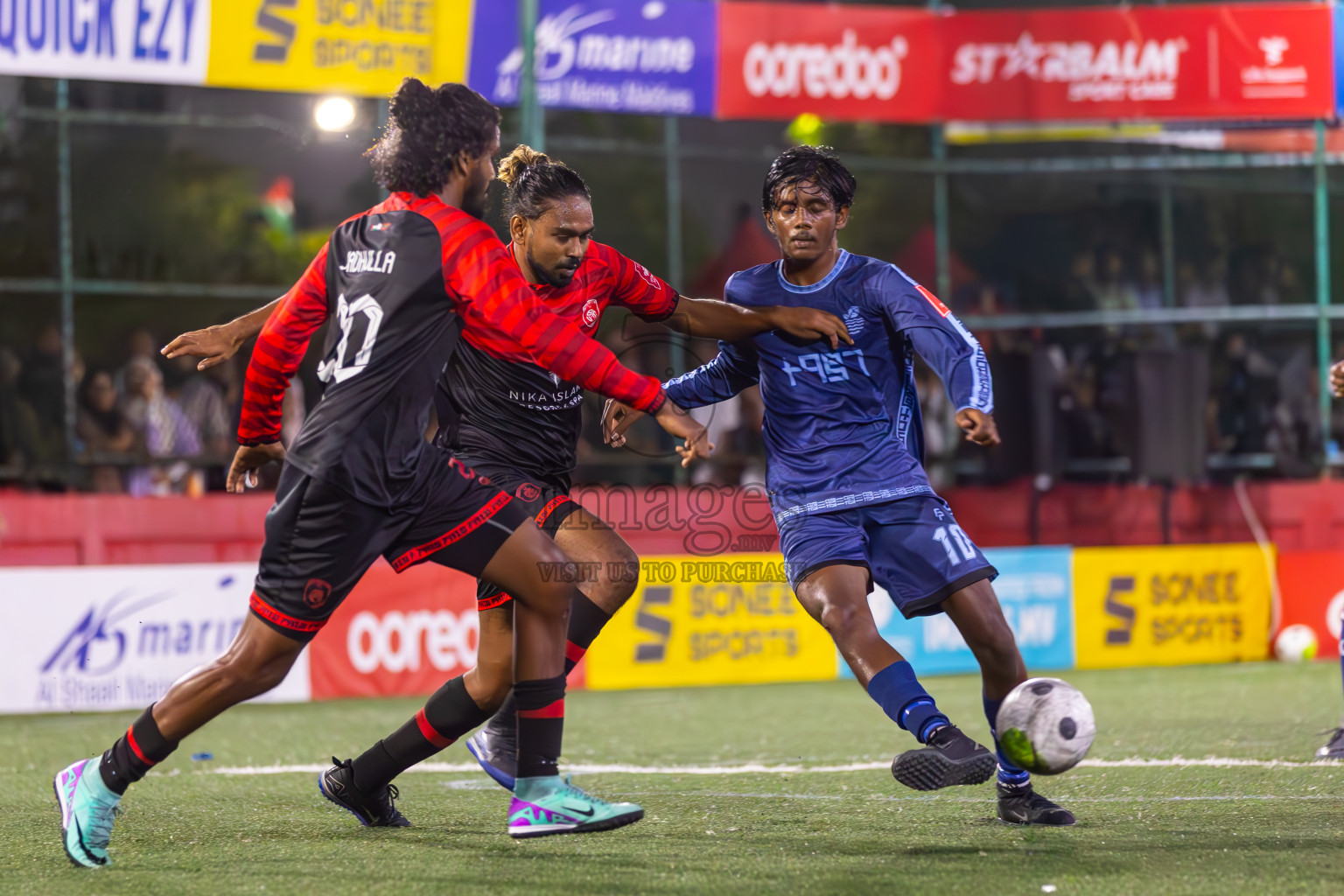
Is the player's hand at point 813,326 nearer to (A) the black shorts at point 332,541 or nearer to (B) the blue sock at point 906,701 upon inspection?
(B) the blue sock at point 906,701

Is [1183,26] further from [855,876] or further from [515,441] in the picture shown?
[855,876]

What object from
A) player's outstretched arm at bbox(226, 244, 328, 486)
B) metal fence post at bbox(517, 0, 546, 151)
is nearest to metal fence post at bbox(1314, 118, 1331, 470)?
metal fence post at bbox(517, 0, 546, 151)

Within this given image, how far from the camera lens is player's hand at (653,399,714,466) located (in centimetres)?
424

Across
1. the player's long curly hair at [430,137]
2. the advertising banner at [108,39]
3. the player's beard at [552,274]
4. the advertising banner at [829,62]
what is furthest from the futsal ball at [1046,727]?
A: the advertising banner at [829,62]

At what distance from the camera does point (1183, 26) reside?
14.9m

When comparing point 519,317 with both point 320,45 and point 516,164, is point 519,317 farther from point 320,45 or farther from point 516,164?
point 320,45

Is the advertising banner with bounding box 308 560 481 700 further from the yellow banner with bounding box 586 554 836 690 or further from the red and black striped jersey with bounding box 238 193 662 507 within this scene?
the red and black striped jersey with bounding box 238 193 662 507

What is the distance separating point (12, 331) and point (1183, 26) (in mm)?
11476

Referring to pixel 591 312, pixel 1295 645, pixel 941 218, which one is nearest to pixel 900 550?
pixel 591 312

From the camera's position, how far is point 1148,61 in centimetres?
1497

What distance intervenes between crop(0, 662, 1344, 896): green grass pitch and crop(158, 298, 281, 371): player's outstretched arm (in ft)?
5.07

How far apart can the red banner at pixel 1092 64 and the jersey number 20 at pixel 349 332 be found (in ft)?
36.1

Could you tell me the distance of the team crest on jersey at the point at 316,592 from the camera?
13.9ft

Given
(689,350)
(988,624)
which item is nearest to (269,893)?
Result: (988,624)
